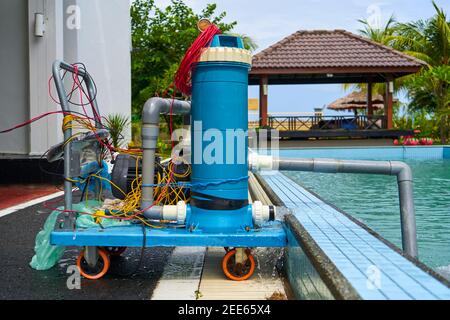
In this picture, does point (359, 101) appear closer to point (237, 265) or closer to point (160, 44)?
point (160, 44)

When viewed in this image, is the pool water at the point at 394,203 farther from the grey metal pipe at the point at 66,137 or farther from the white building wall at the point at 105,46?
the white building wall at the point at 105,46

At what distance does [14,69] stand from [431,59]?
22.3 metres

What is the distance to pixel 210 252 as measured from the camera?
3943mm

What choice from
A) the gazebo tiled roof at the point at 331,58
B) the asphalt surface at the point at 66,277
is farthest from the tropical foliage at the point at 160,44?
the asphalt surface at the point at 66,277

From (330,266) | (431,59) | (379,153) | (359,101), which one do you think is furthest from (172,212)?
(359,101)

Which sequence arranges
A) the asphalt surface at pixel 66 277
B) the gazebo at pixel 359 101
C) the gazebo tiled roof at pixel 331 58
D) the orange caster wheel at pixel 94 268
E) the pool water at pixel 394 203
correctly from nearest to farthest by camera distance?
the asphalt surface at pixel 66 277, the orange caster wheel at pixel 94 268, the pool water at pixel 394 203, the gazebo tiled roof at pixel 331 58, the gazebo at pixel 359 101

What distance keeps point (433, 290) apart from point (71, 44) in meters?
8.49

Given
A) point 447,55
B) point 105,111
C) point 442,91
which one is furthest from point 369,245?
point 447,55

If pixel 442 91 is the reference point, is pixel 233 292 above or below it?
below

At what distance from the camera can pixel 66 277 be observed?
3.25 m

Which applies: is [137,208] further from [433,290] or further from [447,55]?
[447,55]

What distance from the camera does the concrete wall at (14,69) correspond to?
8656 millimetres

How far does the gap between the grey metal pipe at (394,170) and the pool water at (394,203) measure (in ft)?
1.48
